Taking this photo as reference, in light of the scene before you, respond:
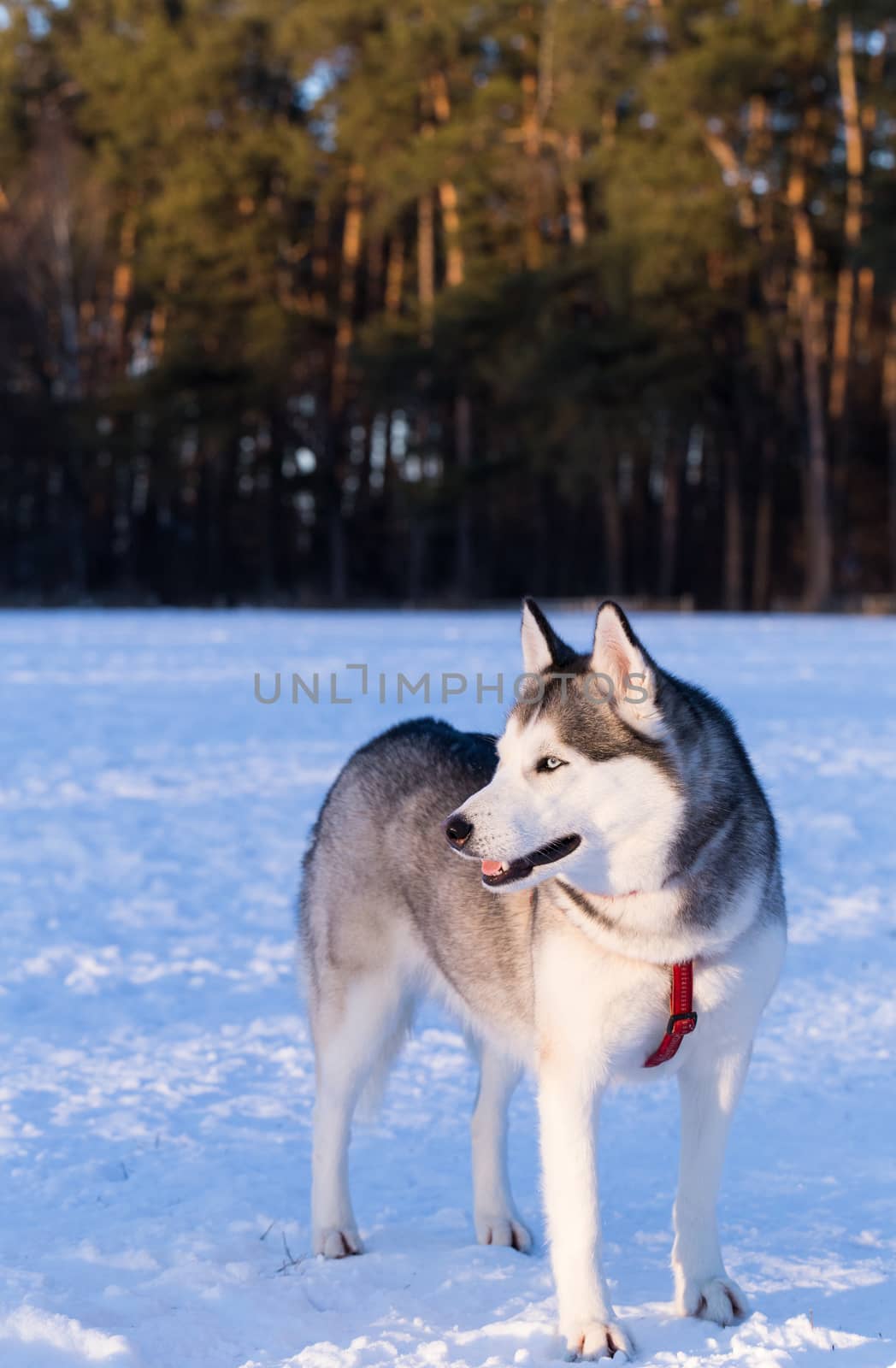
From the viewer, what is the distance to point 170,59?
34.2m

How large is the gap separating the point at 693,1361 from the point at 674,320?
92.9ft

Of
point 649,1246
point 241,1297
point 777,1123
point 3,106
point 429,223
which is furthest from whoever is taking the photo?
point 3,106

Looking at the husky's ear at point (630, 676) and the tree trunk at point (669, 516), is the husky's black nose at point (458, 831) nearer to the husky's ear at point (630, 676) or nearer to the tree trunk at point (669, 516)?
the husky's ear at point (630, 676)

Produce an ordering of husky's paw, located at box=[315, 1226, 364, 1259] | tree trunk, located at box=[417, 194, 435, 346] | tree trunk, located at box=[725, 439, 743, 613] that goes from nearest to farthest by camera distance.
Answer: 1. husky's paw, located at box=[315, 1226, 364, 1259]
2. tree trunk, located at box=[417, 194, 435, 346]
3. tree trunk, located at box=[725, 439, 743, 613]

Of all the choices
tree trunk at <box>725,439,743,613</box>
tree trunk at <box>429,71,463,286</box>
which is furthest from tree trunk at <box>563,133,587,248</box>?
tree trunk at <box>725,439,743,613</box>

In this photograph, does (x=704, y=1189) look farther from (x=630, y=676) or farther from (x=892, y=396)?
(x=892, y=396)

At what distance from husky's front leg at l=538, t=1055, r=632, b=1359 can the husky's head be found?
0.42 metres

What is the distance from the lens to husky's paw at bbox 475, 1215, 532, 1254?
143 inches

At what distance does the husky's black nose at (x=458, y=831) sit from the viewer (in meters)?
2.88

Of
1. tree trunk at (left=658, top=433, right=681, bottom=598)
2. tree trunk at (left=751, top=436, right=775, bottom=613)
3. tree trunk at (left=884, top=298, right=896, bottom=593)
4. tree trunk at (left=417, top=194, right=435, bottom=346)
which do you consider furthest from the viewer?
tree trunk at (left=658, top=433, right=681, bottom=598)

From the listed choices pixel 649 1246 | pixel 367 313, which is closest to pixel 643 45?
pixel 367 313

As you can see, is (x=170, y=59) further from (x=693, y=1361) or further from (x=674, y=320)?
(x=693, y=1361)

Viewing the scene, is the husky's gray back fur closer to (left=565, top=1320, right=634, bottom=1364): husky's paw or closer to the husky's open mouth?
the husky's open mouth

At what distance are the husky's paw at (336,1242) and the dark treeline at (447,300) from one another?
1002 inches
